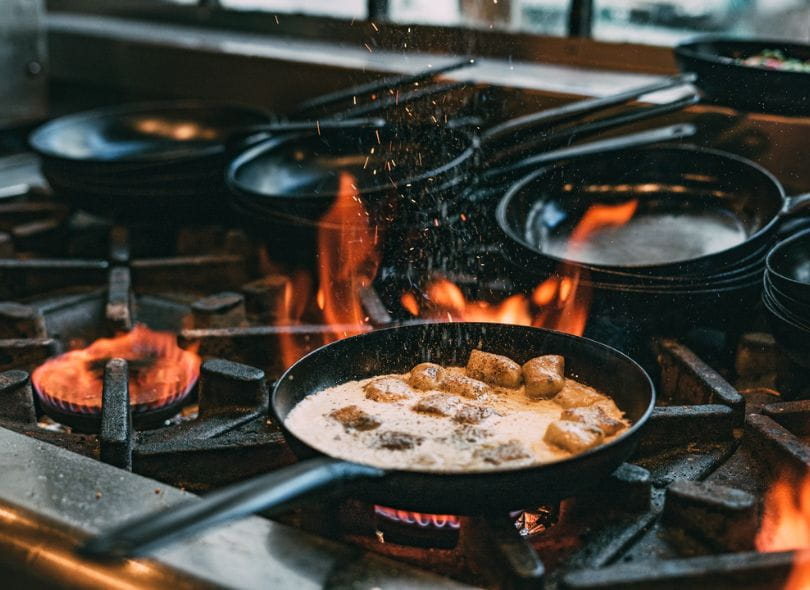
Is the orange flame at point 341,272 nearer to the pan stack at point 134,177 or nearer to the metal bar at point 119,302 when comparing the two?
the metal bar at point 119,302

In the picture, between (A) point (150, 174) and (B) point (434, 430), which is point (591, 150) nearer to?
(B) point (434, 430)

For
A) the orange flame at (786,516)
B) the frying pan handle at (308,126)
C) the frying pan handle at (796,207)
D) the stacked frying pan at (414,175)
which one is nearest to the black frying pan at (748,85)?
the stacked frying pan at (414,175)

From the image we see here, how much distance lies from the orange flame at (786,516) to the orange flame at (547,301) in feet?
1.82

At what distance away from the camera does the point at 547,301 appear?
1.93 m

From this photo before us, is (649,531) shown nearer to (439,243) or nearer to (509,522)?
(509,522)

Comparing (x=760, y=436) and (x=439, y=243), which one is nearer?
(x=760, y=436)

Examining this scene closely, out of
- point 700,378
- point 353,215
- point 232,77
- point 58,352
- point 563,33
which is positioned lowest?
point 58,352

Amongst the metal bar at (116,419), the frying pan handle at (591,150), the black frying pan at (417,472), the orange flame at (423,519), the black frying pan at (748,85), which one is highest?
the black frying pan at (748,85)

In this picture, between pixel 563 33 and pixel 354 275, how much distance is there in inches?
63.2

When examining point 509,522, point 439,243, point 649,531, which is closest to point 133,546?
point 509,522

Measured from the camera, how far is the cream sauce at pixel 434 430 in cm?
130

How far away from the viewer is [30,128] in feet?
12.6

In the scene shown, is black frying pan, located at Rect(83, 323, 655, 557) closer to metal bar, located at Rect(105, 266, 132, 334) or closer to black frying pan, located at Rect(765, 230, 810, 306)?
→ black frying pan, located at Rect(765, 230, 810, 306)

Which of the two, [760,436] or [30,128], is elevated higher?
[30,128]
